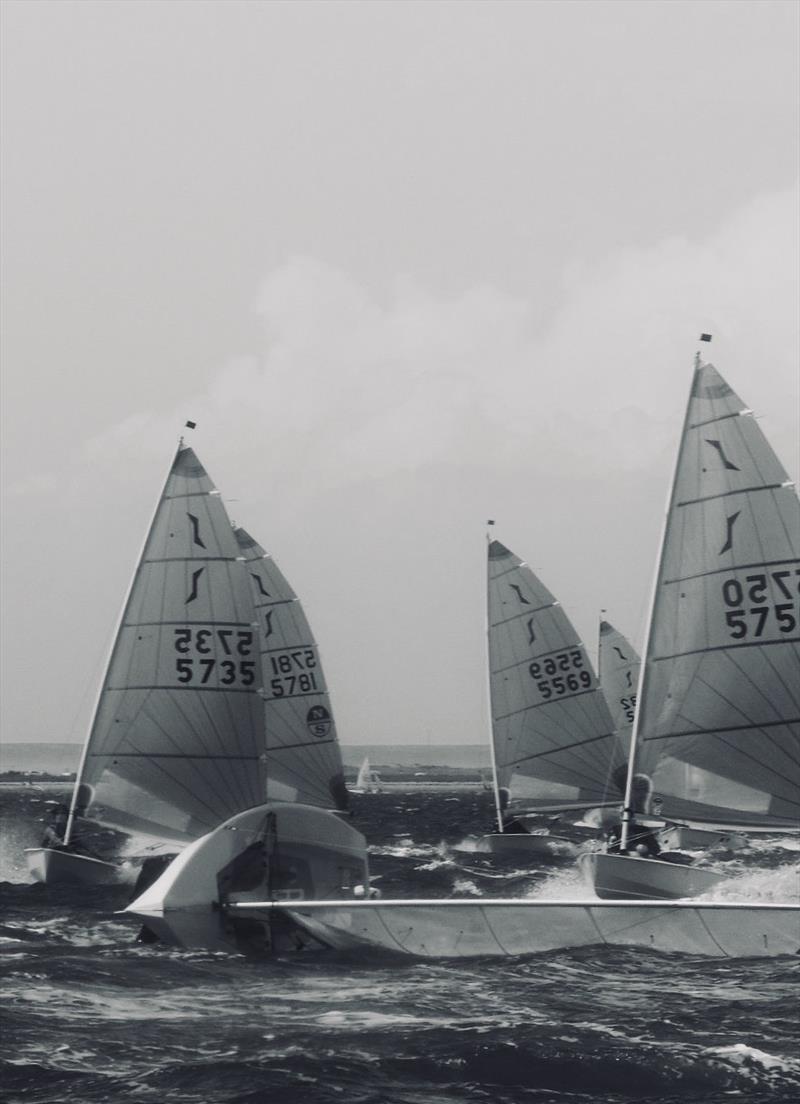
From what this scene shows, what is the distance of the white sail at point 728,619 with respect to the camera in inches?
1173

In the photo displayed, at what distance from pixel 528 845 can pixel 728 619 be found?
78.0ft

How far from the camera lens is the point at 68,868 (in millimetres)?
36469

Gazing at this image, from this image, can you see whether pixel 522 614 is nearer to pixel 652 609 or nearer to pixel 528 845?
pixel 528 845

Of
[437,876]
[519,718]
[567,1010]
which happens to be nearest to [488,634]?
[519,718]

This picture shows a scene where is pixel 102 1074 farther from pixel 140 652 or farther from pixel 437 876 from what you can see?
pixel 437 876

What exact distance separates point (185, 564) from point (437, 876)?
12.7 meters

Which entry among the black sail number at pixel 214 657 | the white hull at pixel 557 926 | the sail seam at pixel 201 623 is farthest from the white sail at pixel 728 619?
the sail seam at pixel 201 623

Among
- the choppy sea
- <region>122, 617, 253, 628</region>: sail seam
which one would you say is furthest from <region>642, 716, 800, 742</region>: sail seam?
<region>122, 617, 253, 628</region>: sail seam

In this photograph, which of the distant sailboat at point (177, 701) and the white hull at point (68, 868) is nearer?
the white hull at point (68, 868)

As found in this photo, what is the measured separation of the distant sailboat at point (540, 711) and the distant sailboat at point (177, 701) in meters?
15.5

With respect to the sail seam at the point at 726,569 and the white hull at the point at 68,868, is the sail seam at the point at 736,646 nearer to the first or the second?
the sail seam at the point at 726,569

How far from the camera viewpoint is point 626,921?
23.9m

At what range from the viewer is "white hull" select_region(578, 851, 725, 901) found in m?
28.5

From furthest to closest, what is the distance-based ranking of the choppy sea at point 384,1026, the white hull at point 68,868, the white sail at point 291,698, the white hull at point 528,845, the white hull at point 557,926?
the white hull at point 528,845 → the white sail at point 291,698 → the white hull at point 68,868 → the white hull at point 557,926 → the choppy sea at point 384,1026
